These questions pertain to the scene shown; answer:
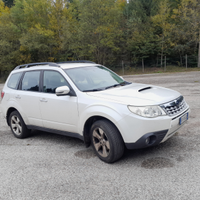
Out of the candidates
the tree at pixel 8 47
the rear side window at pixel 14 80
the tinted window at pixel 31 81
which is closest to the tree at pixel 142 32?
the tree at pixel 8 47

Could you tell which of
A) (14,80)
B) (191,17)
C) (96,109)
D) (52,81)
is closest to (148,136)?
(96,109)

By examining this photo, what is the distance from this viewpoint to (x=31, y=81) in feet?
17.4

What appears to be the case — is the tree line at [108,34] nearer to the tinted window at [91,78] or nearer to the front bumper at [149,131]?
the tinted window at [91,78]

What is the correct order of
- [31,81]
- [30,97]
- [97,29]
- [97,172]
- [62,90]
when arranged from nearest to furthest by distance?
[97,172]
[62,90]
[30,97]
[31,81]
[97,29]

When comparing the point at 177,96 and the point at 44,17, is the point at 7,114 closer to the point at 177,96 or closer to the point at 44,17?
the point at 177,96

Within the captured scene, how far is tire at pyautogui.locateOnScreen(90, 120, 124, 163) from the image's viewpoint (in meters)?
3.71

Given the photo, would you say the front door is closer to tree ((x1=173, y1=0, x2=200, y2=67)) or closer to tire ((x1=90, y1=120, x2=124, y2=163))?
tire ((x1=90, y1=120, x2=124, y2=163))

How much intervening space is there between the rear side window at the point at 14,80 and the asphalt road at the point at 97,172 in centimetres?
156

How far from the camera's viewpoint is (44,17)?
39500 mm

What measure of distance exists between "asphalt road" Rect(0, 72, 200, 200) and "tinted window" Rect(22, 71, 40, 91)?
1.32m

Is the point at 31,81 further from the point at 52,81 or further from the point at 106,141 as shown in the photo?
the point at 106,141

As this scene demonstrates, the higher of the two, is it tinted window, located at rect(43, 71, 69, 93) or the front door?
tinted window, located at rect(43, 71, 69, 93)

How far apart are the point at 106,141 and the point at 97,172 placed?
0.52 m

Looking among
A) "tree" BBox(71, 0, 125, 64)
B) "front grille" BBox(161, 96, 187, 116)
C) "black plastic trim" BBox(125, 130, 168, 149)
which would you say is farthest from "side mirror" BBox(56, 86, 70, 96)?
"tree" BBox(71, 0, 125, 64)
